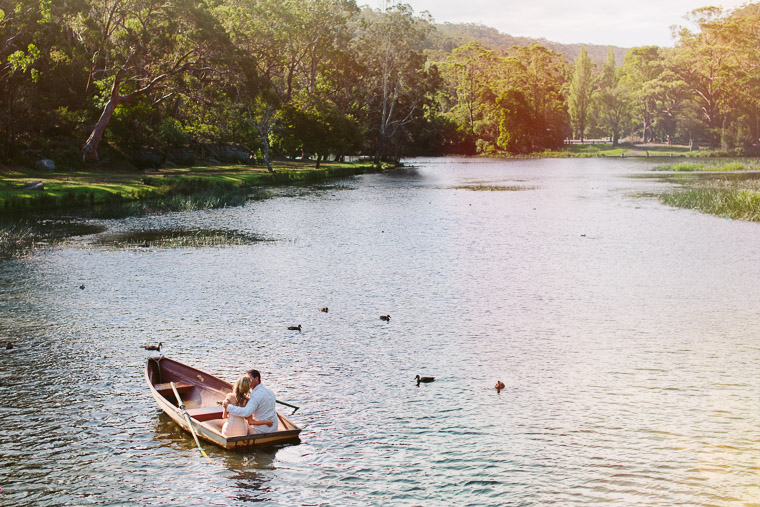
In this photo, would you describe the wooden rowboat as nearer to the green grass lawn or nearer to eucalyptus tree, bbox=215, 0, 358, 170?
eucalyptus tree, bbox=215, 0, 358, 170

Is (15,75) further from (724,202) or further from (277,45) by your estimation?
(724,202)

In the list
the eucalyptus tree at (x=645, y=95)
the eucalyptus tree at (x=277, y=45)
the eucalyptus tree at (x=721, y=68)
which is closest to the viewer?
the eucalyptus tree at (x=277, y=45)

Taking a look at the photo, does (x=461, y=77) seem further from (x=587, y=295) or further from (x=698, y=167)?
(x=587, y=295)

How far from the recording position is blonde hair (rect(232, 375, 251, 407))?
1329 centimetres

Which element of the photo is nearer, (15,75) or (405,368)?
(405,368)

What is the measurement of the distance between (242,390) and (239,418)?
1.63 feet

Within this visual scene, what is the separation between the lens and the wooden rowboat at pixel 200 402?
13.0 meters

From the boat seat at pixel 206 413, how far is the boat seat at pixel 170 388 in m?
0.98

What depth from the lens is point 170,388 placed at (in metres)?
14.9

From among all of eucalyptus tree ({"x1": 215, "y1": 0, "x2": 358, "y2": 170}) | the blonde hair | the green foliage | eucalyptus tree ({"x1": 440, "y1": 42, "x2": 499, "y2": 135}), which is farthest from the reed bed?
eucalyptus tree ({"x1": 440, "y1": 42, "x2": 499, "y2": 135})

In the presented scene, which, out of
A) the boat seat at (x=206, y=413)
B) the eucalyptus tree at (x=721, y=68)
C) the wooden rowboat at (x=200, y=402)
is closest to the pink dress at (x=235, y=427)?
the wooden rowboat at (x=200, y=402)

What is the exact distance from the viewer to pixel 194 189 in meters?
59.7

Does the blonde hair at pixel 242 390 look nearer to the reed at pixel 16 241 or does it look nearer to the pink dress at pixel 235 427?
the pink dress at pixel 235 427

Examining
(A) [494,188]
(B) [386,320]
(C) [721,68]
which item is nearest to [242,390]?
(B) [386,320]
